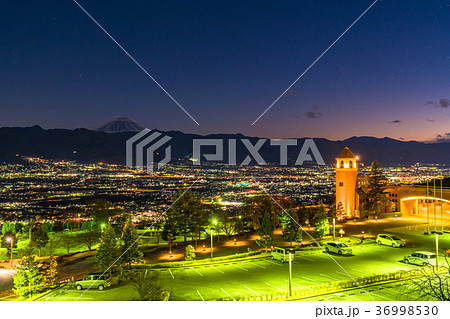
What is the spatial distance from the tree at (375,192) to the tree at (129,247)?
27539 mm

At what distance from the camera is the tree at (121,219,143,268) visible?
784 inches

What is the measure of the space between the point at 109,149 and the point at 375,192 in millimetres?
94277

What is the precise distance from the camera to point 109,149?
4626 inches

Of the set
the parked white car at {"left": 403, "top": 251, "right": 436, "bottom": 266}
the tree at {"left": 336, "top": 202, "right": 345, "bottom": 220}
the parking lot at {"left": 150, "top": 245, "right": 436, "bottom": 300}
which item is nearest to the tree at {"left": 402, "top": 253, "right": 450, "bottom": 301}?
the parked white car at {"left": 403, "top": 251, "right": 436, "bottom": 266}

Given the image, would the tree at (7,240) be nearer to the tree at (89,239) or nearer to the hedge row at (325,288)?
the tree at (89,239)

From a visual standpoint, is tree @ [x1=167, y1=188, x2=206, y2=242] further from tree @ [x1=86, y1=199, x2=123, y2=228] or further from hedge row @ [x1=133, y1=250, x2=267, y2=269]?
tree @ [x1=86, y1=199, x2=123, y2=228]

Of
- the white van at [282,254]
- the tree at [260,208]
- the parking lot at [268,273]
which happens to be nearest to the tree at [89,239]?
the parking lot at [268,273]

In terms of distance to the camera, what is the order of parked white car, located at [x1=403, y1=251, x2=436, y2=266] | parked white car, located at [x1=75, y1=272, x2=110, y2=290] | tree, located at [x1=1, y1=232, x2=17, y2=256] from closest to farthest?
parked white car, located at [x1=75, y1=272, x2=110, y2=290] < parked white car, located at [x1=403, y1=251, x2=436, y2=266] < tree, located at [x1=1, y1=232, x2=17, y2=256]

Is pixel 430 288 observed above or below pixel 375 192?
below

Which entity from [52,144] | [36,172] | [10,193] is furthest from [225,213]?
[52,144]

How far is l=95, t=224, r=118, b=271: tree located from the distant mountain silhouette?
89486 millimetres

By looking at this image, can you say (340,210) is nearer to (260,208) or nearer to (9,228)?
(260,208)

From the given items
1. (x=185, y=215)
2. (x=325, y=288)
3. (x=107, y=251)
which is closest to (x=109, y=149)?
(x=185, y=215)

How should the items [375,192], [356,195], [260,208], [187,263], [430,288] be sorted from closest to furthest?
[430,288] → [187,263] → [260,208] → [375,192] → [356,195]
